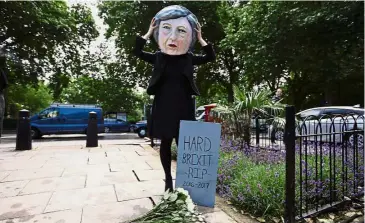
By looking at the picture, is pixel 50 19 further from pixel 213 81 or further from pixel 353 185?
pixel 353 185

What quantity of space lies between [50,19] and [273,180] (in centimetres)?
1633

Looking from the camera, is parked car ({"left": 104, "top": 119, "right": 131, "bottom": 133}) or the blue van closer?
the blue van

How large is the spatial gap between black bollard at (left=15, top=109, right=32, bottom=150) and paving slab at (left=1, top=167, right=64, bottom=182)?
→ 9.50ft

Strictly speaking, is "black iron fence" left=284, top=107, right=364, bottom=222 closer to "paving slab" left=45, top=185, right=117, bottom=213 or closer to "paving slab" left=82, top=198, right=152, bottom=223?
"paving slab" left=82, top=198, right=152, bottom=223

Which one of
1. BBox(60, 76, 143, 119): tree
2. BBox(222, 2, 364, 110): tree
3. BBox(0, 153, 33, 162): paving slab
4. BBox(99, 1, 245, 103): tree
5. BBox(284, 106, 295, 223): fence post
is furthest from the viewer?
BBox(60, 76, 143, 119): tree

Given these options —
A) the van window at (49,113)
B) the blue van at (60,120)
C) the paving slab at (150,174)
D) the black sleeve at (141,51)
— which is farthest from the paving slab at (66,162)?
the van window at (49,113)

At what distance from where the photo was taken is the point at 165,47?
9.14ft

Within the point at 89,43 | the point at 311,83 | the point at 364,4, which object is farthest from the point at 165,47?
the point at 311,83

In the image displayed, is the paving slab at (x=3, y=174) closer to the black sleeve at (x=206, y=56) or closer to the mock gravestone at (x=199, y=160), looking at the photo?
the mock gravestone at (x=199, y=160)

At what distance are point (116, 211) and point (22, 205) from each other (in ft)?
3.35

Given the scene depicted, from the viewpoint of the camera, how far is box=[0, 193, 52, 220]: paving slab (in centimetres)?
255

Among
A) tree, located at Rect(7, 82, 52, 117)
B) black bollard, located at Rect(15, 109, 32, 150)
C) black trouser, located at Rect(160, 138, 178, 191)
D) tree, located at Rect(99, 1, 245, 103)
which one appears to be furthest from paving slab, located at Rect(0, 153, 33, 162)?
tree, located at Rect(7, 82, 52, 117)

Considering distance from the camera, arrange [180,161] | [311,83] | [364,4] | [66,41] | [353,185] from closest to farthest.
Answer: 1. [180,161]
2. [353,185]
3. [364,4]
4. [66,41]
5. [311,83]

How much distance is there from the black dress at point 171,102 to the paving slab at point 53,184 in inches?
55.5
